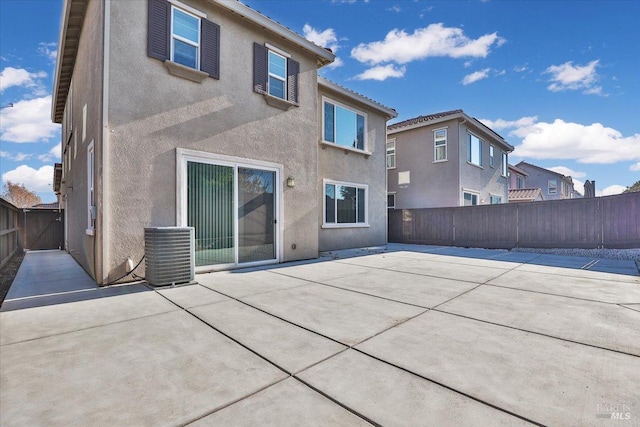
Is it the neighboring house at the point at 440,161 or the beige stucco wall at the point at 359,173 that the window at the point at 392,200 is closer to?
the neighboring house at the point at 440,161

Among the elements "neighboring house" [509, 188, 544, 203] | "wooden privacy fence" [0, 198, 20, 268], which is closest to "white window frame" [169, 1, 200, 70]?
"wooden privacy fence" [0, 198, 20, 268]

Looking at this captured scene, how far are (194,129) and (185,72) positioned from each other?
111 cm

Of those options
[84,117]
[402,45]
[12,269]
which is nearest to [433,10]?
[402,45]

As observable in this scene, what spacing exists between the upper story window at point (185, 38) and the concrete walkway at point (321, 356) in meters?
4.59

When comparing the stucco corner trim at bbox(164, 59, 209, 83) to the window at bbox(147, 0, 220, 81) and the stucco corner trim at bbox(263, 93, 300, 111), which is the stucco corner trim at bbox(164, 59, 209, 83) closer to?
the window at bbox(147, 0, 220, 81)

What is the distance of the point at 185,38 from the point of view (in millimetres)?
6109

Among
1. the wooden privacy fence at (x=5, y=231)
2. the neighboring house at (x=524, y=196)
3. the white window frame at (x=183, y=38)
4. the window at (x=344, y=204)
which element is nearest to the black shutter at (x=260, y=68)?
the white window frame at (x=183, y=38)

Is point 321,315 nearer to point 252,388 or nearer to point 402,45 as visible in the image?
point 252,388

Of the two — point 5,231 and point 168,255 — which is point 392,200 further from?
point 5,231

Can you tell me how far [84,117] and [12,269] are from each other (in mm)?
4116

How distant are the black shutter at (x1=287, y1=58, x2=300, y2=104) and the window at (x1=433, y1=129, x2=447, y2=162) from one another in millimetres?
9609

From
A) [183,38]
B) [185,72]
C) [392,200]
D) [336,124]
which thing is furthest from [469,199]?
[183,38]

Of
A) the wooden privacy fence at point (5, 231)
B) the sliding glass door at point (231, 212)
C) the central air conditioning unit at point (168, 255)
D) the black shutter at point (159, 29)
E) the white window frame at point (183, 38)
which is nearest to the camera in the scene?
the central air conditioning unit at point (168, 255)

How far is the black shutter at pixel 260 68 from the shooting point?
721cm
